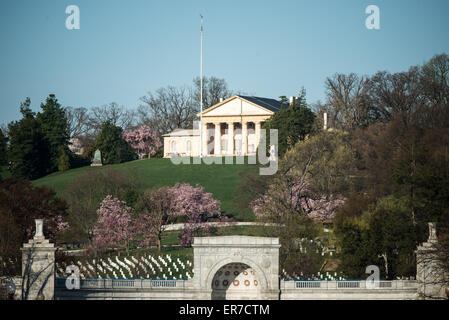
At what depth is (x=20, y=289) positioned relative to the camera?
41375 millimetres

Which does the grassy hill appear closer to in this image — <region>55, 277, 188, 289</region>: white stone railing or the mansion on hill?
the mansion on hill

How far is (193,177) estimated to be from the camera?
97.1 m

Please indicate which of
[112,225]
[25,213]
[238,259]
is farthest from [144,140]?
[238,259]

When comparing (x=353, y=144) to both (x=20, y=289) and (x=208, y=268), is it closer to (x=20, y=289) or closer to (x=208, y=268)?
(x=208, y=268)

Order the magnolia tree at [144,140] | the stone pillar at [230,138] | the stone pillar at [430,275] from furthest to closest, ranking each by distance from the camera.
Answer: the magnolia tree at [144,140] → the stone pillar at [230,138] → the stone pillar at [430,275]

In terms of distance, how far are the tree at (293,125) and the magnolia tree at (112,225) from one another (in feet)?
82.0

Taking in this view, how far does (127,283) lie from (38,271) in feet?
16.6

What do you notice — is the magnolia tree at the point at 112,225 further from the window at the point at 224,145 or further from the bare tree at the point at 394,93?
the window at the point at 224,145

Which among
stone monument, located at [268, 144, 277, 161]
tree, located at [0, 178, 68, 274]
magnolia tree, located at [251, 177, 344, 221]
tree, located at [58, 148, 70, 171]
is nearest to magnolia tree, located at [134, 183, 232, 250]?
magnolia tree, located at [251, 177, 344, 221]

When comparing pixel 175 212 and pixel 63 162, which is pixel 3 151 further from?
pixel 175 212

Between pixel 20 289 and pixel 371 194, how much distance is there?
34.2 metres

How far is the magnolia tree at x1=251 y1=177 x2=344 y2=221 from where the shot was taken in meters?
65.5

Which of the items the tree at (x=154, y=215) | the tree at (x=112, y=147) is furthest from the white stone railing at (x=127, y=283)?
the tree at (x=112, y=147)

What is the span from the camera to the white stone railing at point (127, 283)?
43.3 meters
